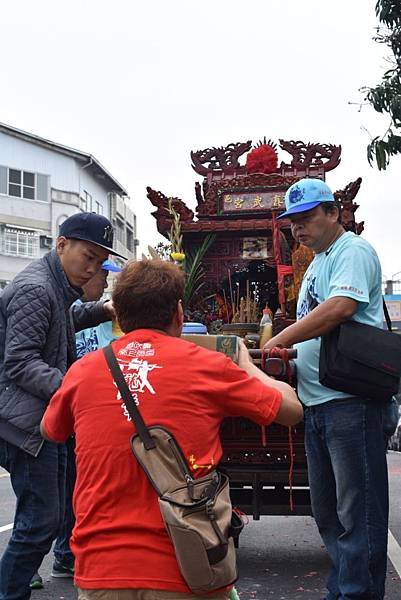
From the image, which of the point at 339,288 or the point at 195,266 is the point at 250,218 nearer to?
the point at 195,266

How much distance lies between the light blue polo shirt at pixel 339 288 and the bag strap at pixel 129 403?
162 centimetres

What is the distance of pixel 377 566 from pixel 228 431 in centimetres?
196

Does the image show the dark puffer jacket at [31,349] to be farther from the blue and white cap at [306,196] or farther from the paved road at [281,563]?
the paved road at [281,563]

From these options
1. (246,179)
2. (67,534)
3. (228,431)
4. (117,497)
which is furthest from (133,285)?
(246,179)

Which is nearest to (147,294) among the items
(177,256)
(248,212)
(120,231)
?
(177,256)

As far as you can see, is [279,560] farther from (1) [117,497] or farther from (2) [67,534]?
(1) [117,497]

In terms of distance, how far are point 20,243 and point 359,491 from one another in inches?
1744

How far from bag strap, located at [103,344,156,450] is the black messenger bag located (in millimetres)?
1530

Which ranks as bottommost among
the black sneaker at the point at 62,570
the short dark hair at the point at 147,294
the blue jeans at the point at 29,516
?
the black sneaker at the point at 62,570

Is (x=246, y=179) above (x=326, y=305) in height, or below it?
above

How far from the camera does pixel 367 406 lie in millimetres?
4043

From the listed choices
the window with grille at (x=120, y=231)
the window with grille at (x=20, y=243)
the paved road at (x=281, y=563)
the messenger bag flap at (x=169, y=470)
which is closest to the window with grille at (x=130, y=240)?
the window with grille at (x=120, y=231)

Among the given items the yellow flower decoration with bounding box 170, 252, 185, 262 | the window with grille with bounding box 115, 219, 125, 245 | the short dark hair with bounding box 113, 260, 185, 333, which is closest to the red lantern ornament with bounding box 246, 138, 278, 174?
the yellow flower decoration with bounding box 170, 252, 185, 262

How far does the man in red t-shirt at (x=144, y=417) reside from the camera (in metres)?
2.54
